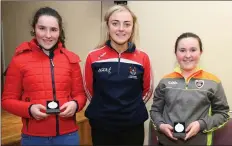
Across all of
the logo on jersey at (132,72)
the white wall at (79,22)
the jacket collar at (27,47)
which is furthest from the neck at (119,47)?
the white wall at (79,22)

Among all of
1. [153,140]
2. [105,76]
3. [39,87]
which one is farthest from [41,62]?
[153,140]

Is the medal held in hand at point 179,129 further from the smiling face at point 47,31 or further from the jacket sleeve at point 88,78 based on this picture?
the smiling face at point 47,31

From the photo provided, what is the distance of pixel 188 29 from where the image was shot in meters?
2.46

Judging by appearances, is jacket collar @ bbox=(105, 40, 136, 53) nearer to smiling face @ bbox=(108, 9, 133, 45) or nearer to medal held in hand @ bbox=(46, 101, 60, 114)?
smiling face @ bbox=(108, 9, 133, 45)

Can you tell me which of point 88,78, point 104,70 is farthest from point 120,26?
point 88,78

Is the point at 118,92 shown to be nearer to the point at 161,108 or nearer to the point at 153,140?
the point at 161,108

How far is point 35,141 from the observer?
66.4 inches

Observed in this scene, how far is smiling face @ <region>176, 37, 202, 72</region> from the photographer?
69.3 inches

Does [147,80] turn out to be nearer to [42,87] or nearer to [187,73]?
[187,73]

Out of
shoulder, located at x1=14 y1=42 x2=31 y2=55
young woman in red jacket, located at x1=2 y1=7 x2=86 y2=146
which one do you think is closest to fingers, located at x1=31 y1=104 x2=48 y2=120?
young woman in red jacket, located at x1=2 y1=7 x2=86 y2=146

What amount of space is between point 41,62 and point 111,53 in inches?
19.4

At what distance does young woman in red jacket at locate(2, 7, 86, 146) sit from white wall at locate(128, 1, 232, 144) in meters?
1.15

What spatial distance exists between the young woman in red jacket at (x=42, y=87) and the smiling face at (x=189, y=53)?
2.48ft

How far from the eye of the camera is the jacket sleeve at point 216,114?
169 centimetres
